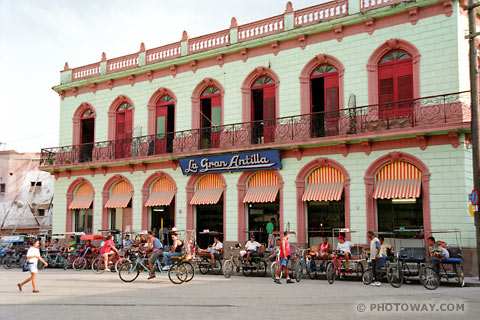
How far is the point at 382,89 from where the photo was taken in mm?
20734

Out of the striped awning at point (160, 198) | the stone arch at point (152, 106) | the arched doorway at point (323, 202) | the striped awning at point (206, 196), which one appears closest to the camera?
the arched doorway at point (323, 202)

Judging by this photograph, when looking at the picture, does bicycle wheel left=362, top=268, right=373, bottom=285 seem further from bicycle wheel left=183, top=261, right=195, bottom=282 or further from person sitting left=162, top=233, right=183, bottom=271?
person sitting left=162, top=233, right=183, bottom=271

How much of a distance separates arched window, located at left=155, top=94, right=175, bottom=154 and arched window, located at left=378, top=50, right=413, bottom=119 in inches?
437

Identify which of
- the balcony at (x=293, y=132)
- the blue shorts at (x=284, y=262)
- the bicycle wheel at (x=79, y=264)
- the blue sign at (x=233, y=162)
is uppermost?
the balcony at (x=293, y=132)

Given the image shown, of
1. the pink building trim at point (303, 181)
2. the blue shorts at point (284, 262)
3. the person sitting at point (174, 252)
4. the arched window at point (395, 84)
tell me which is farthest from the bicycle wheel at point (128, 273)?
the arched window at point (395, 84)

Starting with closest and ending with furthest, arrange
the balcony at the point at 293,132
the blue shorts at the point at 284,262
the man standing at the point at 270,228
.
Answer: the blue shorts at the point at 284,262 → the balcony at the point at 293,132 → the man standing at the point at 270,228

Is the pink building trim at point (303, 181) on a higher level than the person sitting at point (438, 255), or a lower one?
higher

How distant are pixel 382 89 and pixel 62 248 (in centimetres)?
1706

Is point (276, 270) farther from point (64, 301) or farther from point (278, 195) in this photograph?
point (64, 301)

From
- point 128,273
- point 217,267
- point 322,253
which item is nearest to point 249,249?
point 217,267

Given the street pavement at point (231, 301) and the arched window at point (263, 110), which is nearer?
the street pavement at point (231, 301)

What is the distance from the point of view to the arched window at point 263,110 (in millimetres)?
23078

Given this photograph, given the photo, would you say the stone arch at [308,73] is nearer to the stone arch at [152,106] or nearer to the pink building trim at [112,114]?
the stone arch at [152,106]

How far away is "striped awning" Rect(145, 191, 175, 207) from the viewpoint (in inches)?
1019
